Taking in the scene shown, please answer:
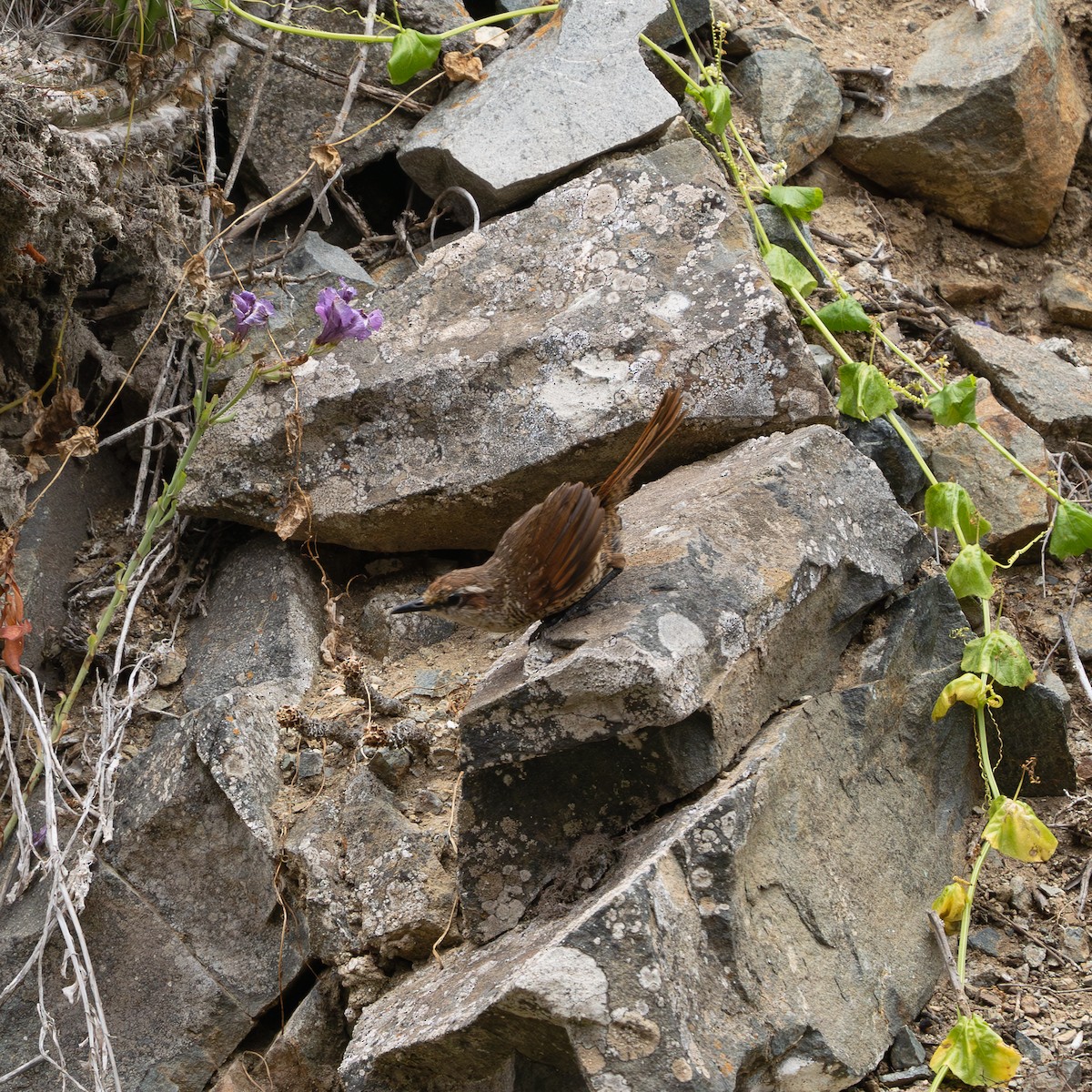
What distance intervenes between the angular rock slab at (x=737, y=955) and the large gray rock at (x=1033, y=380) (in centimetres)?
141

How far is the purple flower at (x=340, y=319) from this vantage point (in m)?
3.17

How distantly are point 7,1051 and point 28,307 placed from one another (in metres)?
2.06

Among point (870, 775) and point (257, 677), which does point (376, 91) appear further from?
point (870, 775)

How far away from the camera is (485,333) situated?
363 centimetres

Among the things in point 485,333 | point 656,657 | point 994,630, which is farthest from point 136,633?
point 994,630

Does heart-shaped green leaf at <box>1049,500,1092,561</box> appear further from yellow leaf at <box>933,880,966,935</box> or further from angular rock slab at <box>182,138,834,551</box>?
yellow leaf at <box>933,880,966,935</box>

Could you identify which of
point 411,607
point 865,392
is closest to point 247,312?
point 411,607

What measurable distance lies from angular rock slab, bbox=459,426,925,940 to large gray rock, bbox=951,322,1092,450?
1225 millimetres

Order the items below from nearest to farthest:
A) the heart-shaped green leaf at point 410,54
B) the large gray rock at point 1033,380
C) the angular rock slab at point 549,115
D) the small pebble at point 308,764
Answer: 1. the small pebble at point 308,764
2. the heart-shaped green leaf at point 410,54
3. the large gray rock at point 1033,380
4. the angular rock slab at point 549,115

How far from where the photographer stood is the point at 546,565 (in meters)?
2.67

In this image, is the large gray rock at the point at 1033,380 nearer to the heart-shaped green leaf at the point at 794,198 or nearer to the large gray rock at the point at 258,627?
the heart-shaped green leaf at the point at 794,198

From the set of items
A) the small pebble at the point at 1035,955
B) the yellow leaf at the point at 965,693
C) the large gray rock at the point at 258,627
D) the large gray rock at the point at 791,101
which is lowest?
the small pebble at the point at 1035,955

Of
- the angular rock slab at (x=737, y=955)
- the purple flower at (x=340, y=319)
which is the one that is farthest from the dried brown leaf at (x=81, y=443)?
the angular rock slab at (x=737, y=955)

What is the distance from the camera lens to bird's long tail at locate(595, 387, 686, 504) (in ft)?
9.36
